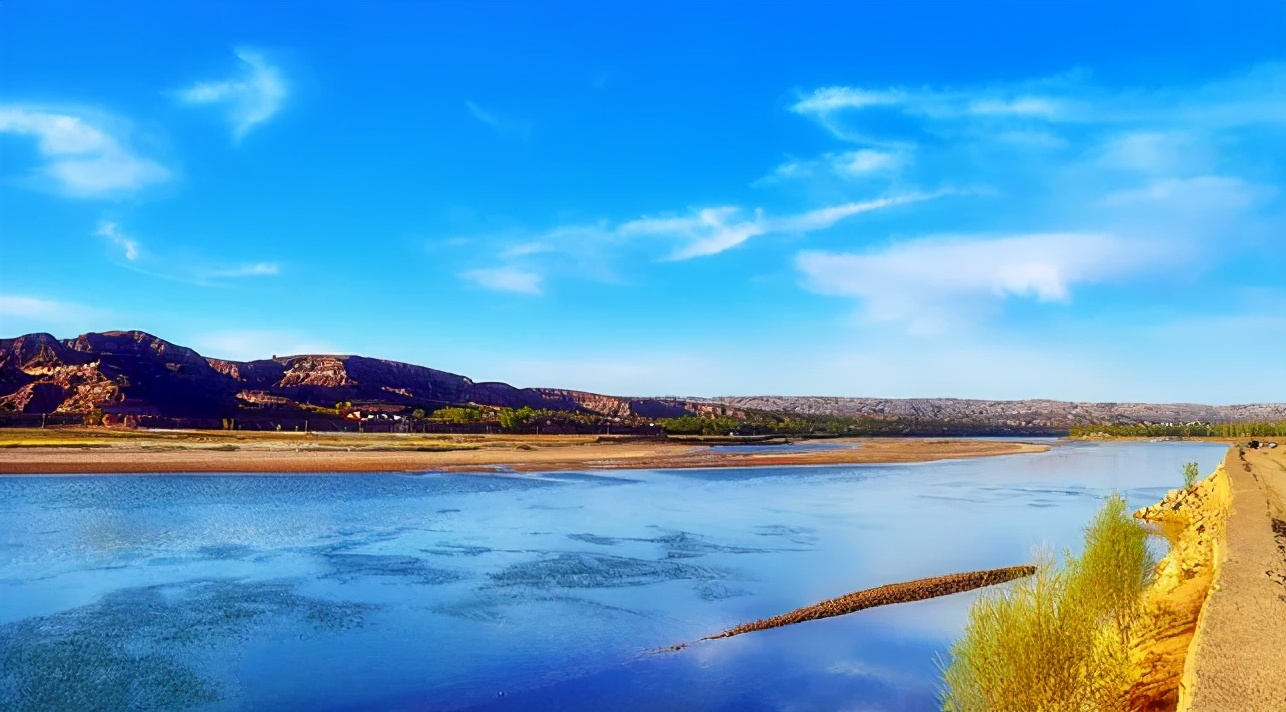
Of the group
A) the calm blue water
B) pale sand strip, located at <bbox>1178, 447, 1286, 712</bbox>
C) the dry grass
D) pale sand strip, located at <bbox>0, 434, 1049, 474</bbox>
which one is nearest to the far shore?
pale sand strip, located at <bbox>0, 434, 1049, 474</bbox>

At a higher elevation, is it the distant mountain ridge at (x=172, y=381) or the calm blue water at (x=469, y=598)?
the distant mountain ridge at (x=172, y=381)

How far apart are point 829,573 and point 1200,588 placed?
29.2 feet

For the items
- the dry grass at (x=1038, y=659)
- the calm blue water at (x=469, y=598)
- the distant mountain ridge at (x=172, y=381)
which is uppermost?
the distant mountain ridge at (x=172, y=381)

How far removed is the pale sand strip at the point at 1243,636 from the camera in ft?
21.4

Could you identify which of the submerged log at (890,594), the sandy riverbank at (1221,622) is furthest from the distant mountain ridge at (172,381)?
the sandy riverbank at (1221,622)

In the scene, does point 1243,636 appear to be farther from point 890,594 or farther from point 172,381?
point 172,381

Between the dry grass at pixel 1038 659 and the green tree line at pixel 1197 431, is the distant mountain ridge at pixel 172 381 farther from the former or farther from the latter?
the green tree line at pixel 1197 431

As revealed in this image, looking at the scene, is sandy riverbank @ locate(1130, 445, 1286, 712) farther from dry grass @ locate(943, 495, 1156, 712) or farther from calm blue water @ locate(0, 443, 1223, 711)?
calm blue water @ locate(0, 443, 1223, 711)

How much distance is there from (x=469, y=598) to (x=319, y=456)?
164 ft

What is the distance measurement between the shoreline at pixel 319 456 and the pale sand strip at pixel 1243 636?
159 feet

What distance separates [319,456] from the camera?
207ft

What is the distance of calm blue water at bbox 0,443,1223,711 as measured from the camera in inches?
476

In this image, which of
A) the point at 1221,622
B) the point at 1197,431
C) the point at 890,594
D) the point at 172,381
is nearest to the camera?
the point at 1221,622

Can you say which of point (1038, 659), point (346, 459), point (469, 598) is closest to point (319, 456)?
point (346, 459)
